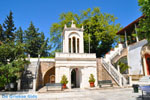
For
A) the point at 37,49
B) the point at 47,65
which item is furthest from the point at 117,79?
the point at 37,49

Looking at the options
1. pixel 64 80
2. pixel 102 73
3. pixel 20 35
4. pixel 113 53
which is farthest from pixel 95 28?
pixel 20 35

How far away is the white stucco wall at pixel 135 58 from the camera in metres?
17.7

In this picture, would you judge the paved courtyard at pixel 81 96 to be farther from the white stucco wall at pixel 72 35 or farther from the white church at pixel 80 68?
the white stucco wall at pixel 72 35

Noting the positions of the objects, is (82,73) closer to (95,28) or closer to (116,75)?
(116,75)

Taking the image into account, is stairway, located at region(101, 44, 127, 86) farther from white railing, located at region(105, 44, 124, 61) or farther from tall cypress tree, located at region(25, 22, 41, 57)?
tall cypress tree, located at region(25, 22, 41, 57)

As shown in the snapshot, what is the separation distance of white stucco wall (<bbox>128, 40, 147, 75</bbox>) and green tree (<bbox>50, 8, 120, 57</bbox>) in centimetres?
957

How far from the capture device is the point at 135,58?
61.4 feet

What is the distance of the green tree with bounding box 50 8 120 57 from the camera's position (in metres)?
28.9

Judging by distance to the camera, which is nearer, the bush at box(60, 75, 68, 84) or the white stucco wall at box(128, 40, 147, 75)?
the bush at box(60, 75, 68, 84)

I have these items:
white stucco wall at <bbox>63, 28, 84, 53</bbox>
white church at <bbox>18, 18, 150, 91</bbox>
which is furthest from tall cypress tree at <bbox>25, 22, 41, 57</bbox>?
white stucco wall at <bbox>63, 28, 84, 53</bbox>

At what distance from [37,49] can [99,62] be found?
2514 centimetres

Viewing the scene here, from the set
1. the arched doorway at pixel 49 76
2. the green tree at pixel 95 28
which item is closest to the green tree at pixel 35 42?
the green tree at pixel 95 28

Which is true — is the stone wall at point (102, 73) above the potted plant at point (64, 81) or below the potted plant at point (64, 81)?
above

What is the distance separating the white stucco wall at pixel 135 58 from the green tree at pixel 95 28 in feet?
31.4
